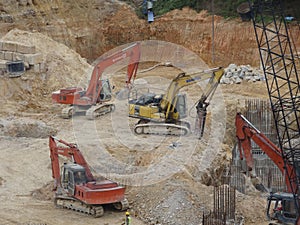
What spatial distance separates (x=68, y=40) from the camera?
40.8 meters

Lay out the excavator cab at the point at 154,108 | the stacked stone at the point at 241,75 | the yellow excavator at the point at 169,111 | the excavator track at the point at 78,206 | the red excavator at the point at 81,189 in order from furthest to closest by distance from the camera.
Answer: the stacked stone at the point at 241,75, the excavator cab at the point at 154,108, the yellow excavator at the point at 169,111, the excavator track at the point at 78,206, the red excavator at the point at 81,189

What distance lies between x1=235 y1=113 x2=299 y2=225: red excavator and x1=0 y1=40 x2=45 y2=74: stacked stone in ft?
51.2

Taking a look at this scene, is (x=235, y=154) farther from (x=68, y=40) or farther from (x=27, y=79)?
(x=68, y=40)

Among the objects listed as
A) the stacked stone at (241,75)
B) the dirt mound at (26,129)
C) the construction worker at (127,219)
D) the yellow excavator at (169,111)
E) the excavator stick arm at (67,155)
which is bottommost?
the construction worker at (127,219)

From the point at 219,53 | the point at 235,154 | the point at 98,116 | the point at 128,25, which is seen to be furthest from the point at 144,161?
the point at 128,25

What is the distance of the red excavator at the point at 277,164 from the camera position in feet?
54.7

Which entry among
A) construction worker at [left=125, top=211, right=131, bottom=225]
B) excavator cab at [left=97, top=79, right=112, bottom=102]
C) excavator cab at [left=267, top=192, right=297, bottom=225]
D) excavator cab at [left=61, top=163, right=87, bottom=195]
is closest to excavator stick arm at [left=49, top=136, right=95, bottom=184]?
excavator cab at [left=61, top=163, right=87, bottom=195]

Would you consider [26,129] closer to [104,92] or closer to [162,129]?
[104,92]

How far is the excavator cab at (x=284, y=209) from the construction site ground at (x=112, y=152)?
5.83ft

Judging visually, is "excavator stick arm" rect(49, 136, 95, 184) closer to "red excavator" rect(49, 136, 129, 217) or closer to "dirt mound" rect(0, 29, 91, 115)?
"red excavator" rect(49, 136, 129, 217)

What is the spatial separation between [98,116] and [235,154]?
21.2 feet

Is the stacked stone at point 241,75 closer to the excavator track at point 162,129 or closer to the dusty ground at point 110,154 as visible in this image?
the dusty ground at point 110,154

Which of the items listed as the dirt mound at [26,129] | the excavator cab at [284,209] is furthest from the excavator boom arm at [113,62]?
the excavator cab at [284,209]

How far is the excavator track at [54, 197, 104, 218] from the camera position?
18.4 meters
